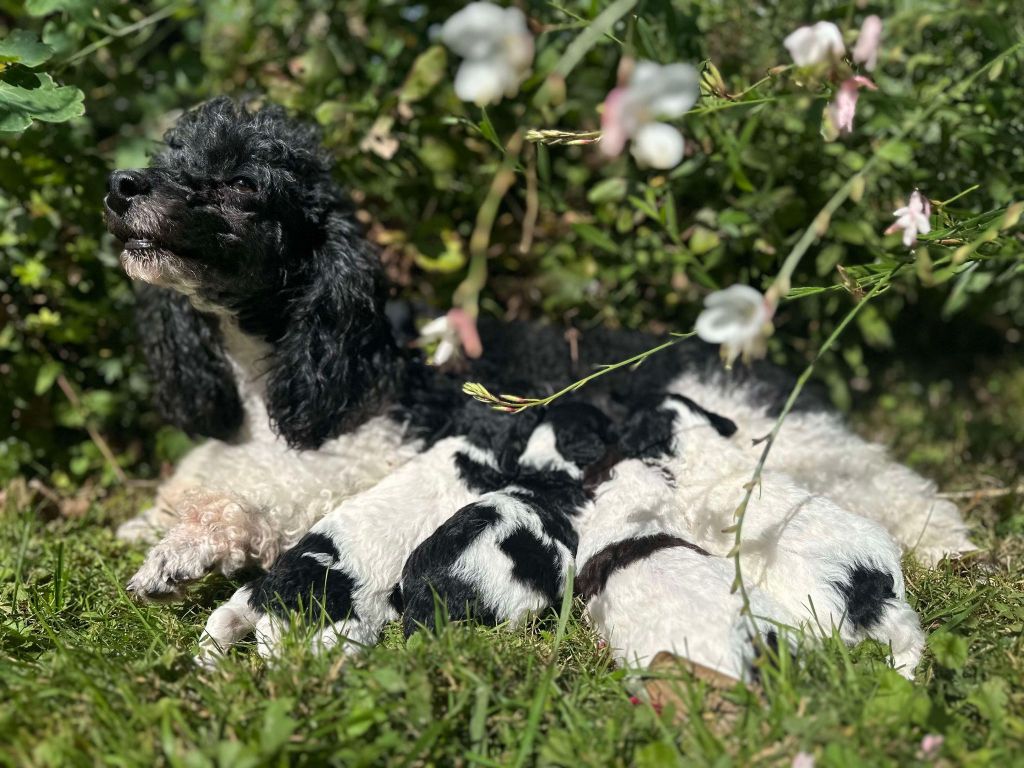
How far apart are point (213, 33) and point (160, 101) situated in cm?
84

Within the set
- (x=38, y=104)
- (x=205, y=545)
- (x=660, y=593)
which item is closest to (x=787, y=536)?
(x=660, y=593)

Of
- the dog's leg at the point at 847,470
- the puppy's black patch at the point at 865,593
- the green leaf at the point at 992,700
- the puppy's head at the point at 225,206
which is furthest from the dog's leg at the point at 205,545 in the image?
the green leaf at the point at 992,700

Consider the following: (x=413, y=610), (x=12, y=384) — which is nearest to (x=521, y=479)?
(x=413, y=610)

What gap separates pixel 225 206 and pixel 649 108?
161cm

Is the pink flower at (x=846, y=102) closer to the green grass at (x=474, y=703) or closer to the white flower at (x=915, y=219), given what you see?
the white flower at (x=915, y=219)

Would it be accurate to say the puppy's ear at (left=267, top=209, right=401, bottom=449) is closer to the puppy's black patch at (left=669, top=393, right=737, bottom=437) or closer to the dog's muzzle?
the dog's muzzle

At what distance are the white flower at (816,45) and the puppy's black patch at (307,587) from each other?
1652mm

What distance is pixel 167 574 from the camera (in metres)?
2.35

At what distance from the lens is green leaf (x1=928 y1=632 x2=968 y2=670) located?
6.33 ft

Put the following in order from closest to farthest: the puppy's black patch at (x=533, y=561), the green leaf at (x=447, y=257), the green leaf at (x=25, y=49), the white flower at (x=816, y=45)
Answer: the white flower at (x=816, y=45)
the puppy's black patch at (x=533, y=561)
the green leaf at (x=25, y=49)
the green leaf at (x=447, y=257)

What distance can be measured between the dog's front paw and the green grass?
92mm

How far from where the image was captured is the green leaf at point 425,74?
10.8 ft

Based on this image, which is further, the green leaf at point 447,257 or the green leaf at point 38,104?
the green leaf at point 447,257

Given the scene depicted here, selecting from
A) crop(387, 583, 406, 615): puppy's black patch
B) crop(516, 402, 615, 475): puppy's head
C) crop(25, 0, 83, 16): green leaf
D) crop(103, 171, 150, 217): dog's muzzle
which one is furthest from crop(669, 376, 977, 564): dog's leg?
crop(25, 0, 83, 16): green leaf
